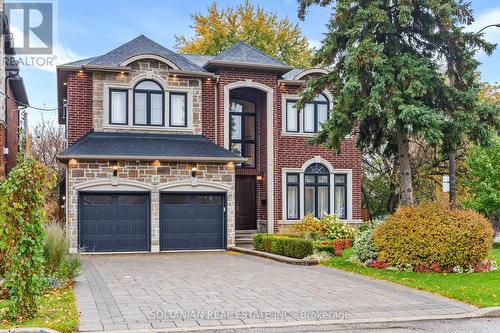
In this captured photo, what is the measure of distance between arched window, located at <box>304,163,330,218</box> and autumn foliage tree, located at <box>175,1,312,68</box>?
17301 mm

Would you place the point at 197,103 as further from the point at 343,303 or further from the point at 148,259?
the point at 343,303

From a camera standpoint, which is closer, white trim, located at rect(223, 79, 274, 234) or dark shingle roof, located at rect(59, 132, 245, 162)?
dark shingle roof, located at rect(59, 132, 245, 162)

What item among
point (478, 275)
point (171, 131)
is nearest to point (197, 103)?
point (171, 131)

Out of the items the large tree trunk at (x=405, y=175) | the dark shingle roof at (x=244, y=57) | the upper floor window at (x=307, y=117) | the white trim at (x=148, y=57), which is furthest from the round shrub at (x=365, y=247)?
the white trim at (x=148, y=57)

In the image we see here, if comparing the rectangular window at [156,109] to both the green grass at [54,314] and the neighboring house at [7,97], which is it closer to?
the neighboring house at [7,97]

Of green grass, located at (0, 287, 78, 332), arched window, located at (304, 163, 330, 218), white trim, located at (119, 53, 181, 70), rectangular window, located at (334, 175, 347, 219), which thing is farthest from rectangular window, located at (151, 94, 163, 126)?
green grass, located at (0, 287, 78, 332)

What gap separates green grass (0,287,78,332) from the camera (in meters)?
7.99

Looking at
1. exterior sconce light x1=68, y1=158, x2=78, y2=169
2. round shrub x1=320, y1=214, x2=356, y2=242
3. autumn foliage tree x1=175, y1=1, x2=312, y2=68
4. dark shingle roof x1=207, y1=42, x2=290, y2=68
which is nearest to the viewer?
exterior sconce light x1=68, y1=158, x2=78, y2=169

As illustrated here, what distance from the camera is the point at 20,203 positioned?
8.30 metres

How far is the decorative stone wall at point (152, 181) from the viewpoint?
66.0ft

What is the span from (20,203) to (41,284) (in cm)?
125

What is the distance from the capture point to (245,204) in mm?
25094

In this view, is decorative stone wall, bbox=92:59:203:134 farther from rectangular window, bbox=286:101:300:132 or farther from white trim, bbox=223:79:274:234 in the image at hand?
rectangular window, bbox=286:101:300:132

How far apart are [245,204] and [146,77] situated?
6.85 m
